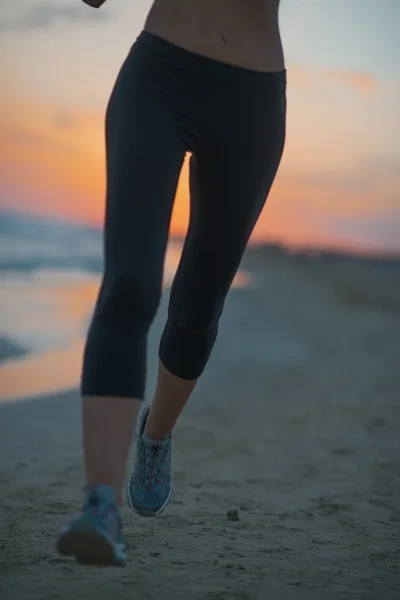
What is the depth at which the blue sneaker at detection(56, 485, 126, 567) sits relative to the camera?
2094 millimetres

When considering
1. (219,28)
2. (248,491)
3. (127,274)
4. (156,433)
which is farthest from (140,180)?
(248,491)

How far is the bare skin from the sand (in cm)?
71

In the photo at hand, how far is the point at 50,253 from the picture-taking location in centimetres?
2209

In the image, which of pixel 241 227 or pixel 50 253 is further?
pixel 50 253

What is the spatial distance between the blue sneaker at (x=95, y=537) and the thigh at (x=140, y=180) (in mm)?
581

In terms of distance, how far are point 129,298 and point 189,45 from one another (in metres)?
0.72

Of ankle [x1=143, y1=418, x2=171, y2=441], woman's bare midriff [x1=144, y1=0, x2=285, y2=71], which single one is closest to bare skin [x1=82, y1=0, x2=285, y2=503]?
woman's bare midriff [x1=144, y1=0, x2=285, y2=71]

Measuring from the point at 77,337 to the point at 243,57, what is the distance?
23.4 feet

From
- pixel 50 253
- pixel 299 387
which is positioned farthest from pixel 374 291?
pixel 299 387

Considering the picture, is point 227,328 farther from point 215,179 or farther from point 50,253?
point 50,253

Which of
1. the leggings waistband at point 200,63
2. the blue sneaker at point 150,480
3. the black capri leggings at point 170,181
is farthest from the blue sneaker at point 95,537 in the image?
the leggings waistband at point 200,63

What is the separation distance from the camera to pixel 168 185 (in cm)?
237

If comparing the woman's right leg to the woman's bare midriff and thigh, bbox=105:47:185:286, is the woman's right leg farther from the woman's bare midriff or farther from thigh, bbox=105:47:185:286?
the woman's bare midriff

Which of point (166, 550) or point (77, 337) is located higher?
point (166, 550)
